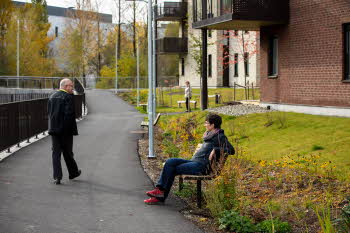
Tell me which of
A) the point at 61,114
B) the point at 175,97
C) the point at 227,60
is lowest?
the point at 175,97

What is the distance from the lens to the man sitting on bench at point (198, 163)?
8.76 m

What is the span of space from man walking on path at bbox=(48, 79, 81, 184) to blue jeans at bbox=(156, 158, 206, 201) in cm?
260

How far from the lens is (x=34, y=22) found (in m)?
74.4

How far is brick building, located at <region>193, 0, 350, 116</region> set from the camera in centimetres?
1970

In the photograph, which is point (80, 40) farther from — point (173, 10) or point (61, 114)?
point (61, 114)

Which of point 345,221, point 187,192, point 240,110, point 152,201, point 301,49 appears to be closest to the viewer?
point 345,221

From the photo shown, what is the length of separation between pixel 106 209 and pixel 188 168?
1.36m

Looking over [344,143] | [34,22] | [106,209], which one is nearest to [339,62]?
[344,143]

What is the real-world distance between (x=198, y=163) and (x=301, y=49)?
14.3m

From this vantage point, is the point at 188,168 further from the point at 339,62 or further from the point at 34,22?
the point at 34,22

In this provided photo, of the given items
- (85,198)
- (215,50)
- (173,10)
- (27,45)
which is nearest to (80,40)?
(27,45)

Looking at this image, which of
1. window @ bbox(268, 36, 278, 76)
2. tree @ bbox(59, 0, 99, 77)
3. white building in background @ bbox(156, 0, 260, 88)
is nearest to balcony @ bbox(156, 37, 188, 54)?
white building in background @ bbox(156, 0, 260, 88)

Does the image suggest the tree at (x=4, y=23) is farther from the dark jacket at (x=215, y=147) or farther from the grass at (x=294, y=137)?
the dark jacket at (x=215, y=147)

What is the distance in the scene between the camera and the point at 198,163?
8.80m
